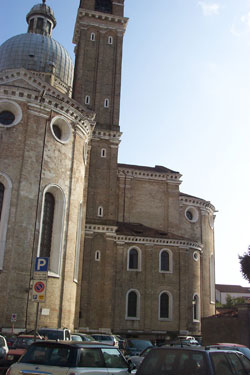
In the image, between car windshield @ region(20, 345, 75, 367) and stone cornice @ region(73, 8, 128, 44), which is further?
stone cornice @ region(73, 8, 128, 44)

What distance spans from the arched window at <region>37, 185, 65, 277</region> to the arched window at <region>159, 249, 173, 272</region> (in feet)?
45.7

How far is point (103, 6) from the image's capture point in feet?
145

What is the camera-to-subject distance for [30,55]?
43.7 metres

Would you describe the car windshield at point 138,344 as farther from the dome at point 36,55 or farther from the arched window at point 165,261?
the dome at point 36,55

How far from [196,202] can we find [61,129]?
22.1 meters

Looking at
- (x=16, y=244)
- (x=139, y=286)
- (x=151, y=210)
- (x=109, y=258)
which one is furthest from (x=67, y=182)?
(x=151, y=210)

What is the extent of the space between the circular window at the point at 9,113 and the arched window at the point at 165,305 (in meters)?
19.3

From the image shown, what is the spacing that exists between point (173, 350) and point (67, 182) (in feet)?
67.1

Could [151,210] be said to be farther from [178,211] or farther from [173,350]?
[173,350]

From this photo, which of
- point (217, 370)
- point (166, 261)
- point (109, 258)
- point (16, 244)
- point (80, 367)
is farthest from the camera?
point (166, 261)

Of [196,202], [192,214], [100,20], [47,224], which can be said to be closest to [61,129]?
[47,224]

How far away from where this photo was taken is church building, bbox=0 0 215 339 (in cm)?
2442

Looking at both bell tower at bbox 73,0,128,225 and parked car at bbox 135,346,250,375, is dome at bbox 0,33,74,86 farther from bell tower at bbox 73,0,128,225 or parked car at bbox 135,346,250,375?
parked car at bbox 135,346,250,375

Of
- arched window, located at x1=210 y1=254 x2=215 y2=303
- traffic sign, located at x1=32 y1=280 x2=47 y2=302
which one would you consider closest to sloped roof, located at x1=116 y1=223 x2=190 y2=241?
arched window, located at x1=210 y1=254 x2=215 y2=303
